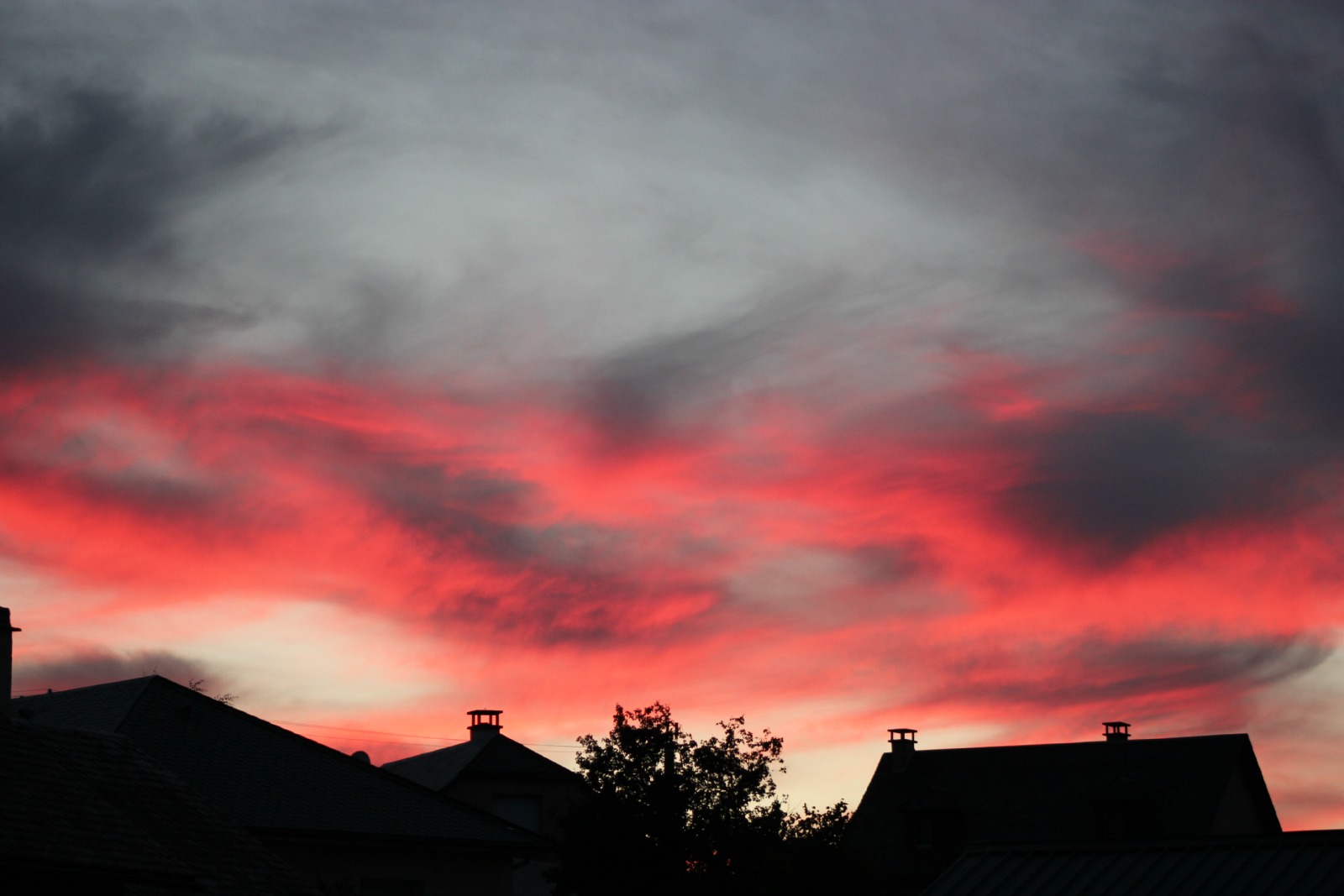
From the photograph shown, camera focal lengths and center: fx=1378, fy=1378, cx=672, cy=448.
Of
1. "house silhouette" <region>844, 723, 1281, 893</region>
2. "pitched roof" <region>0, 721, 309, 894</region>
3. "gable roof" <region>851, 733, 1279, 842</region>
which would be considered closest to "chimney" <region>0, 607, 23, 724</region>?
"pitched roof" <region>0, 721, 309, 894</region>

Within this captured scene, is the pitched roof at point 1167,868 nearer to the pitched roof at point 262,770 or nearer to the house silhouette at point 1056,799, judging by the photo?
the pitched roof at point 262,770

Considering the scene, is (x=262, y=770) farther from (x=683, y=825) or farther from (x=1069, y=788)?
(x=1069, y=788)

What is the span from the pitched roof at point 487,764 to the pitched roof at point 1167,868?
37.8 metres

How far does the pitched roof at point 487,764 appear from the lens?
60000 mm

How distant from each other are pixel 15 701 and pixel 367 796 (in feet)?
32.5

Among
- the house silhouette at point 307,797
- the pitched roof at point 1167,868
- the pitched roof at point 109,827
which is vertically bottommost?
the pitched roof at point 1167,868

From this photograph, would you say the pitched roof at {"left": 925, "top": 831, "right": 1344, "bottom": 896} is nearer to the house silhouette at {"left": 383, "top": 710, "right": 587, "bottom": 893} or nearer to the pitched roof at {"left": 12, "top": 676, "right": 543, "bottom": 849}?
the pitched roof at {"left": 12, "top": 676, "right": 543, "bottom": 849}

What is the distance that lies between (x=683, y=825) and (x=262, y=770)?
708 inches

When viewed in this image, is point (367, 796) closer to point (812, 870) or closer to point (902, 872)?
point (812, 870)

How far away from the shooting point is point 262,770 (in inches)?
1359

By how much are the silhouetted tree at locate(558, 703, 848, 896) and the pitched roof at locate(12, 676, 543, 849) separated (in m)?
10.3

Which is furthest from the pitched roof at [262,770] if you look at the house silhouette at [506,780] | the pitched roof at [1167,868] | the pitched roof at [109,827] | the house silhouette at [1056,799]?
the house silhouette at [1056,799]

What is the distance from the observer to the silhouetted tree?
4631 centimetres

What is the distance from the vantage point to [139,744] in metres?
33.2
